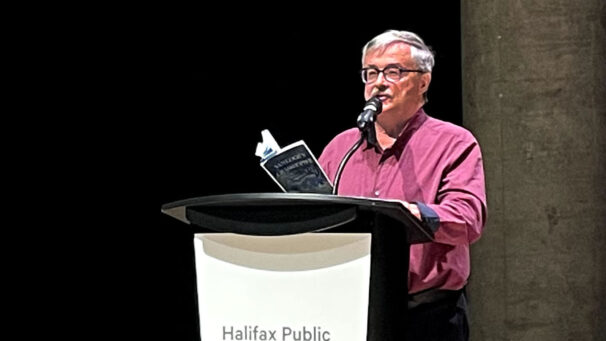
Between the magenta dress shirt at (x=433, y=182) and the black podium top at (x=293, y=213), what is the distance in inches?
8.5

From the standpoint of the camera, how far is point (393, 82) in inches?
92.7

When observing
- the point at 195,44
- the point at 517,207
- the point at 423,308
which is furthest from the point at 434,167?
the point at 195,44

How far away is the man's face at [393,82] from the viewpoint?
235cm

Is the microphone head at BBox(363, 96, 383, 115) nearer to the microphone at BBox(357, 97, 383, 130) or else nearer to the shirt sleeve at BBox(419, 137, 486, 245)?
the microphone at BBox(357, 97, 383, 130)

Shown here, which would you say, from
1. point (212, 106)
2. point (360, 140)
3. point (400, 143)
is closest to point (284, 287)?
point (360, 140)

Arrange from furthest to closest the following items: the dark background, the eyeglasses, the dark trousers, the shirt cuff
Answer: the dark background → the eyeglasses → the dark trousers → the shirt cuff

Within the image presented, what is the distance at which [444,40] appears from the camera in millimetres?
4129

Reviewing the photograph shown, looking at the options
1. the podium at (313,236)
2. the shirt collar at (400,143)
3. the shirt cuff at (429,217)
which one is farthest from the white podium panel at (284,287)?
the shirt collar at (400,143)

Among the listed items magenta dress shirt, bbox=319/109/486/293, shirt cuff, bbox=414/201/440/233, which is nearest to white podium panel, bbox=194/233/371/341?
shirt cuff, bbox=414/201/440/233

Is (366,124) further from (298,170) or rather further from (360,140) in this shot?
(298,170)

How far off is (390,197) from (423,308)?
24 cm

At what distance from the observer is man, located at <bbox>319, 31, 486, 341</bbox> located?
7.31 feet

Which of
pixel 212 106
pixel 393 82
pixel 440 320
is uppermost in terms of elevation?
pixel 393 82

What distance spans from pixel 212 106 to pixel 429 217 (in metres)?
2.40
